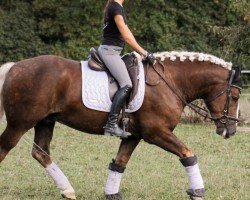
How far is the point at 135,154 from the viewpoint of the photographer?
12586 mm

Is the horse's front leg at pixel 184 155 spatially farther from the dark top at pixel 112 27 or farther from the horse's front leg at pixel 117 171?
the dark top at pixel 112 27

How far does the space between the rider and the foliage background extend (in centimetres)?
2850

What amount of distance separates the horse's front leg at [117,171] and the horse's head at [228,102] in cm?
110

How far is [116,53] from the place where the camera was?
7957 millimetres

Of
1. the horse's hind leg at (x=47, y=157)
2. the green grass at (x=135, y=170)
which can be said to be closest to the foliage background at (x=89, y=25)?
the green grass at (x=135, y=170)

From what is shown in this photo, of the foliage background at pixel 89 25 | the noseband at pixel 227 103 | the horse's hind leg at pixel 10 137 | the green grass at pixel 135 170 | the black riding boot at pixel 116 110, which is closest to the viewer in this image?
the black riding boot at pixel 116 110

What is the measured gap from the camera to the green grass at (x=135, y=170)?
8609mm

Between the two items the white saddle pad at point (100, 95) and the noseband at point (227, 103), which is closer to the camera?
the white saddle pad at point (100, 95)

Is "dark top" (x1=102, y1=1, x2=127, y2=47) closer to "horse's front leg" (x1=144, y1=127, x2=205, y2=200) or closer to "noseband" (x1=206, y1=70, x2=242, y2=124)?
"horse's front leg" (x1=144, y1=127, x2=205, y2=200)

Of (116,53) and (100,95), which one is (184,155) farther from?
(116,53)

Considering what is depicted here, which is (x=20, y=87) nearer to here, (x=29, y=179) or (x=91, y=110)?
(x=91, y=110)

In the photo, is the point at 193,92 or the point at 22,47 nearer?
the point at 193,92

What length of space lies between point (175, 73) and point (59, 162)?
4234mm

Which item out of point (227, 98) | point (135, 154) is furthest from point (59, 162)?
point (227, 98)
